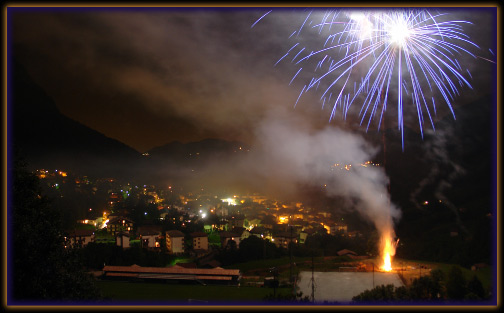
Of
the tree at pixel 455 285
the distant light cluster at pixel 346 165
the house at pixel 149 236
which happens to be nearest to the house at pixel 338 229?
the distant light cluster at pixel 346 165

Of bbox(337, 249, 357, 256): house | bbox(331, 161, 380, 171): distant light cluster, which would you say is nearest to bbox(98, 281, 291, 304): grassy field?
bbox(337, 249, 357, 256): house

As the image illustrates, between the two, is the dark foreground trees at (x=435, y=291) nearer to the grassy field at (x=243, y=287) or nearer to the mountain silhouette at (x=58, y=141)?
the grassy field at (x=243, y=287)

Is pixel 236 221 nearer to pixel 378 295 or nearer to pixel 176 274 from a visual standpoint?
pixel 176 274

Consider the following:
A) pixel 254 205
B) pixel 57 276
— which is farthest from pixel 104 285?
pixel 254 205

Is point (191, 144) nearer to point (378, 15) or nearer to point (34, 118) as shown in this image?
point (34, 118)

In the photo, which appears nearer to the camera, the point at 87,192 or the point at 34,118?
the point at 34,118

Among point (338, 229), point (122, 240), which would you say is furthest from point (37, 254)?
point (338, 229)

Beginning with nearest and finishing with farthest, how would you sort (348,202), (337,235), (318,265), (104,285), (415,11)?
(415,11) < (104,285) < (318,265) < (337,235) < (348,202)
